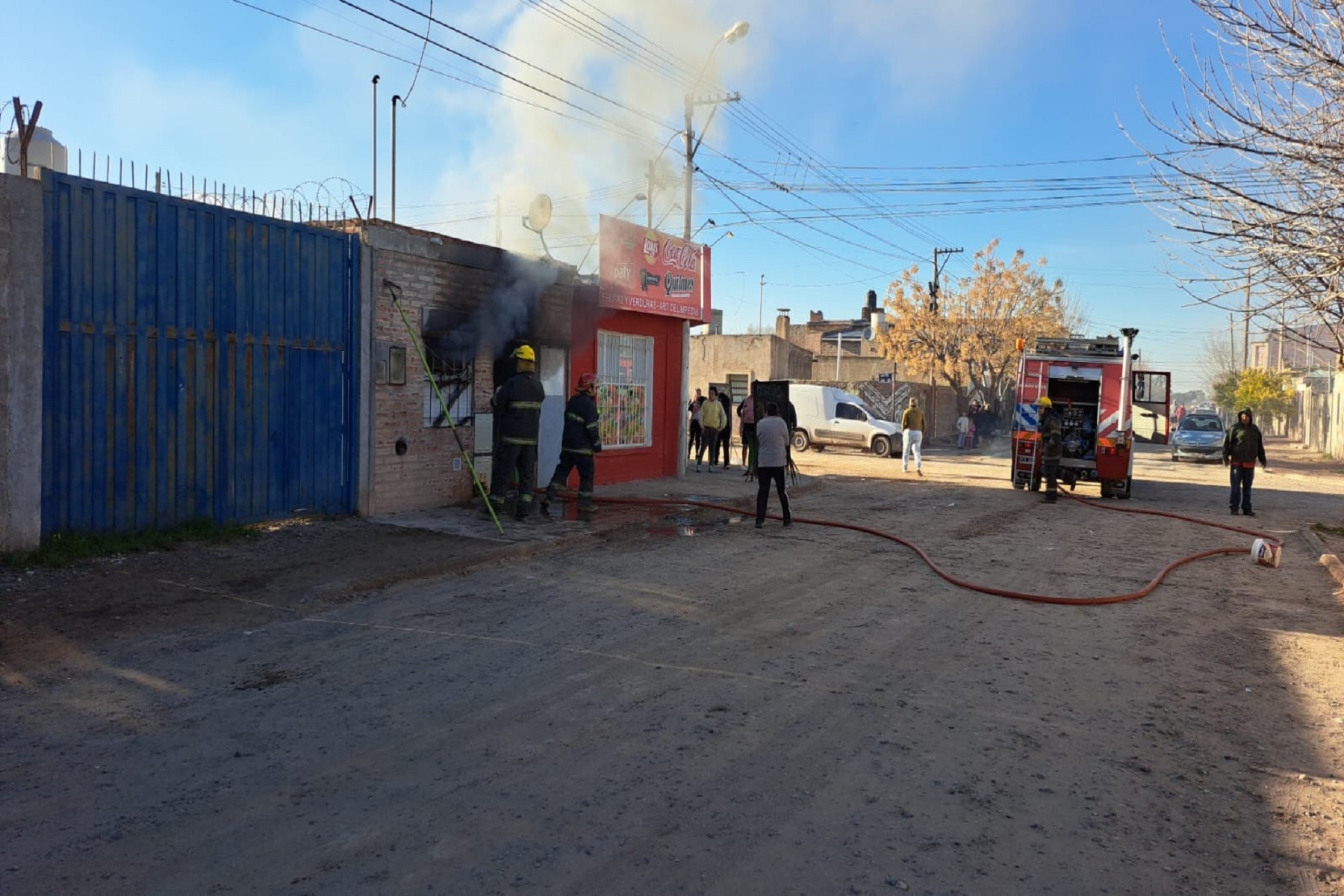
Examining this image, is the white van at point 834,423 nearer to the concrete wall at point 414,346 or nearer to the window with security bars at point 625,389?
the window with security bars at point 625,389

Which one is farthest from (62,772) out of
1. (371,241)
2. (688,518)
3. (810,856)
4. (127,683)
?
(688,518)

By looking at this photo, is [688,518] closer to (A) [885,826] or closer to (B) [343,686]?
(B) [343,686]

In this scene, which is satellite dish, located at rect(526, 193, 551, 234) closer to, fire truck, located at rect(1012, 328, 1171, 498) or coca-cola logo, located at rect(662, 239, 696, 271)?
coca-cola logo, located at rect(662, 239, 696, 271)

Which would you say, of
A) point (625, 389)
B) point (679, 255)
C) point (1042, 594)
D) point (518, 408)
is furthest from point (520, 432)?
point (679, 255)

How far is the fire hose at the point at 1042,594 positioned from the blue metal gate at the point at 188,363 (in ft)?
14.6

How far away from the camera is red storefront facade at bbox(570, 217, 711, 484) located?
1447 centimetres

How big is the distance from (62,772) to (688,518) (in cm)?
913

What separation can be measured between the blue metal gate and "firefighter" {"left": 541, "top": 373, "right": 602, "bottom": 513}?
2589mm

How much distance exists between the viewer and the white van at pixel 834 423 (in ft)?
92.1

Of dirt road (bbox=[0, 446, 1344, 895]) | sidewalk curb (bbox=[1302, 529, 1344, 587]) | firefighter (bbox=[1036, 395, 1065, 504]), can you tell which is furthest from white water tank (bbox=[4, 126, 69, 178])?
firefighter (bbox=[1036, 395, 1065, 504])

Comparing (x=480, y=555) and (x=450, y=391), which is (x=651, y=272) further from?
(x=480, y=555)

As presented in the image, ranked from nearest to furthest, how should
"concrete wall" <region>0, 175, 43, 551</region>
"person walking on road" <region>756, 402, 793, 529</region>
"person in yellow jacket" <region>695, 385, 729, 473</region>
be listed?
"concrete wall" <region>0, 175, 43, 551</region>, "person walking on road" <region>756, 402, 793, 529</region>, "person in yellow jacket" <region>695, 385, 729, 473</region>

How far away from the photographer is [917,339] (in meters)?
41.1

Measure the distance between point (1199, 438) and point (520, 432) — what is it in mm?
28140
